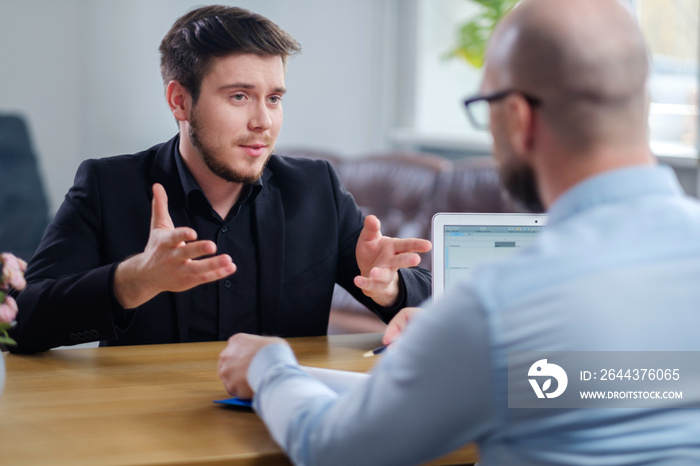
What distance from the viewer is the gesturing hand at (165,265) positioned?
1.26 m

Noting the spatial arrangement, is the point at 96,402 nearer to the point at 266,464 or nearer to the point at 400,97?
the point at 266,464

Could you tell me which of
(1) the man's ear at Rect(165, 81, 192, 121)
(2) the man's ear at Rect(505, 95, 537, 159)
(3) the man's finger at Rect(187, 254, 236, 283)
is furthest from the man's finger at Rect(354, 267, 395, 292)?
(2) the man's ear at Rect(505, 95, 537, 159)

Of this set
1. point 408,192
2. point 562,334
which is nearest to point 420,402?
point 562,334

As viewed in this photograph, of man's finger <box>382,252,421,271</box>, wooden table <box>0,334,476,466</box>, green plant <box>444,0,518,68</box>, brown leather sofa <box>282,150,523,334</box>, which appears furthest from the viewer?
green plant <box>444,0,518,68</box>

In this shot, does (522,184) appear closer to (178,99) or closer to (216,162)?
(216,162)

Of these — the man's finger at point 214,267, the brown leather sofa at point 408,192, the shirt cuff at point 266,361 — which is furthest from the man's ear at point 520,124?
the brown leather sofa at point 408,192

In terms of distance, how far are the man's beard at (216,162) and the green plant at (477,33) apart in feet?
9.22

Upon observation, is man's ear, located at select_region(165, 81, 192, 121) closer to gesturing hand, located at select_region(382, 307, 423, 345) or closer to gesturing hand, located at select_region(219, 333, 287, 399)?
gesturing hand, located at select_region(382, 307, 423, 345)

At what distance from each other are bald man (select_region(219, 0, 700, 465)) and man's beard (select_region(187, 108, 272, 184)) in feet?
3.18

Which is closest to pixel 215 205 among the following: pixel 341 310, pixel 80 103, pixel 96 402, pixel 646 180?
pixel 96 402

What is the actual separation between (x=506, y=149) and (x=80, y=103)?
3935 millimetres

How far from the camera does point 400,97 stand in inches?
211

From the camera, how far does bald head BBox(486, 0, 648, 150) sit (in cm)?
81

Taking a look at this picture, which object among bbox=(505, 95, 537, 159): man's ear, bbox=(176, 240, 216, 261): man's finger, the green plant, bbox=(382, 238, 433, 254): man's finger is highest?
the green plant
